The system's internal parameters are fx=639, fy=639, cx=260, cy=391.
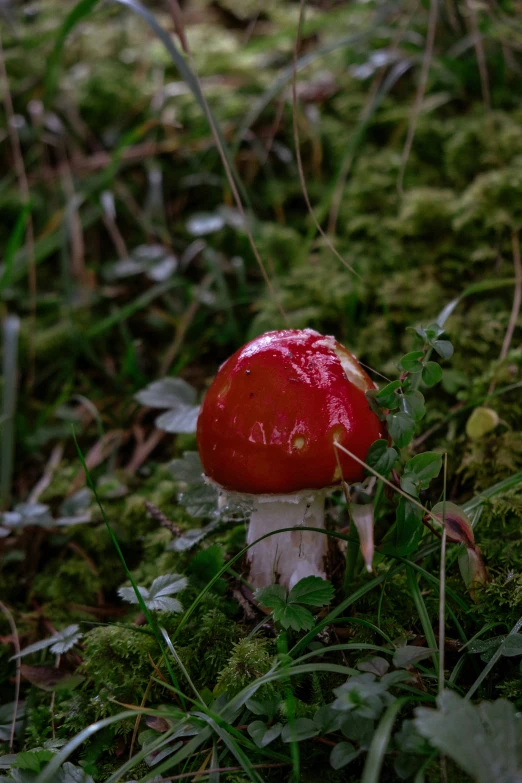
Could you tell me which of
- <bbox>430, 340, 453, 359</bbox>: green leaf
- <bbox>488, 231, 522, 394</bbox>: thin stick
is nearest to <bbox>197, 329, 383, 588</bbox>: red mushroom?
<bbox>430, 340, 453, 359</bbox>: green leaf

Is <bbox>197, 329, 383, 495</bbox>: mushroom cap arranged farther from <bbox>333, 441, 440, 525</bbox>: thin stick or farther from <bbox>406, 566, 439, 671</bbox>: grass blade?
<bbox>406, 566, 439, 671</bbox>: grass blade

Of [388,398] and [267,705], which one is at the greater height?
[388,398]

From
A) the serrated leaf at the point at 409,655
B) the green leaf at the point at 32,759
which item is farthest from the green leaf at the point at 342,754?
the green leaf at the point at 32,759

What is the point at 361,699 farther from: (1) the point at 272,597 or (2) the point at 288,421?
(2) the point at 288,421

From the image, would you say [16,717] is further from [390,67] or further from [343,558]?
[390,67]

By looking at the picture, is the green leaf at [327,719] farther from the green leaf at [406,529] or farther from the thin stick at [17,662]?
the thin stick at [17,662]

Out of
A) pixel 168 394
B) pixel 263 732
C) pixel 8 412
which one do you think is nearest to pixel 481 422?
pixel 168 394
